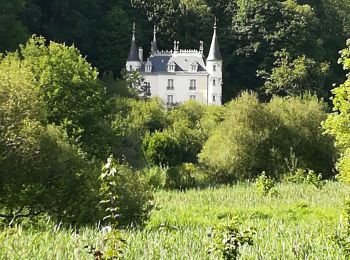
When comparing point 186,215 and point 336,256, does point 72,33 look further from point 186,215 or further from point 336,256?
point 336,256

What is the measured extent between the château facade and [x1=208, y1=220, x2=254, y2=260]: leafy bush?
53.4m

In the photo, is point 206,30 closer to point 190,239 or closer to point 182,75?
point 182,75

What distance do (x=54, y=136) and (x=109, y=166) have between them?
814 cm

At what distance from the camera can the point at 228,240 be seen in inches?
219

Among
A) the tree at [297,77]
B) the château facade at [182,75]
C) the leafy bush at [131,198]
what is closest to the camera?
the leafy bush at [131,198]

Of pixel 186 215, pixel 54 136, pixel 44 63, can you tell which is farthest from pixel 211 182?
pixel 54 136

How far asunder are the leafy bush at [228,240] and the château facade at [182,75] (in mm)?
53358

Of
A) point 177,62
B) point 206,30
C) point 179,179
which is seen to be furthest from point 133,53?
point 179,179

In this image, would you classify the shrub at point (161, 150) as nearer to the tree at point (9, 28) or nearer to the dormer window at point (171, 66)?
the tree at point (9, 28)

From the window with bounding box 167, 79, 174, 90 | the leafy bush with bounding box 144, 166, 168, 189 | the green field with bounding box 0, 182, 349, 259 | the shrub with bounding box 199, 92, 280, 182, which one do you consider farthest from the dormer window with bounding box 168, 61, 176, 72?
the green field with bounding box 0, 182, 349, 259

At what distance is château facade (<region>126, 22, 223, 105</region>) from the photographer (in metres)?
59.5

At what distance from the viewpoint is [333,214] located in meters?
14.8

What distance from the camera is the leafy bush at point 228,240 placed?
5.52 metres

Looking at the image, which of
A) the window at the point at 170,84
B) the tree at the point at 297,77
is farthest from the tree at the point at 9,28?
the tree at the point at 297,77
